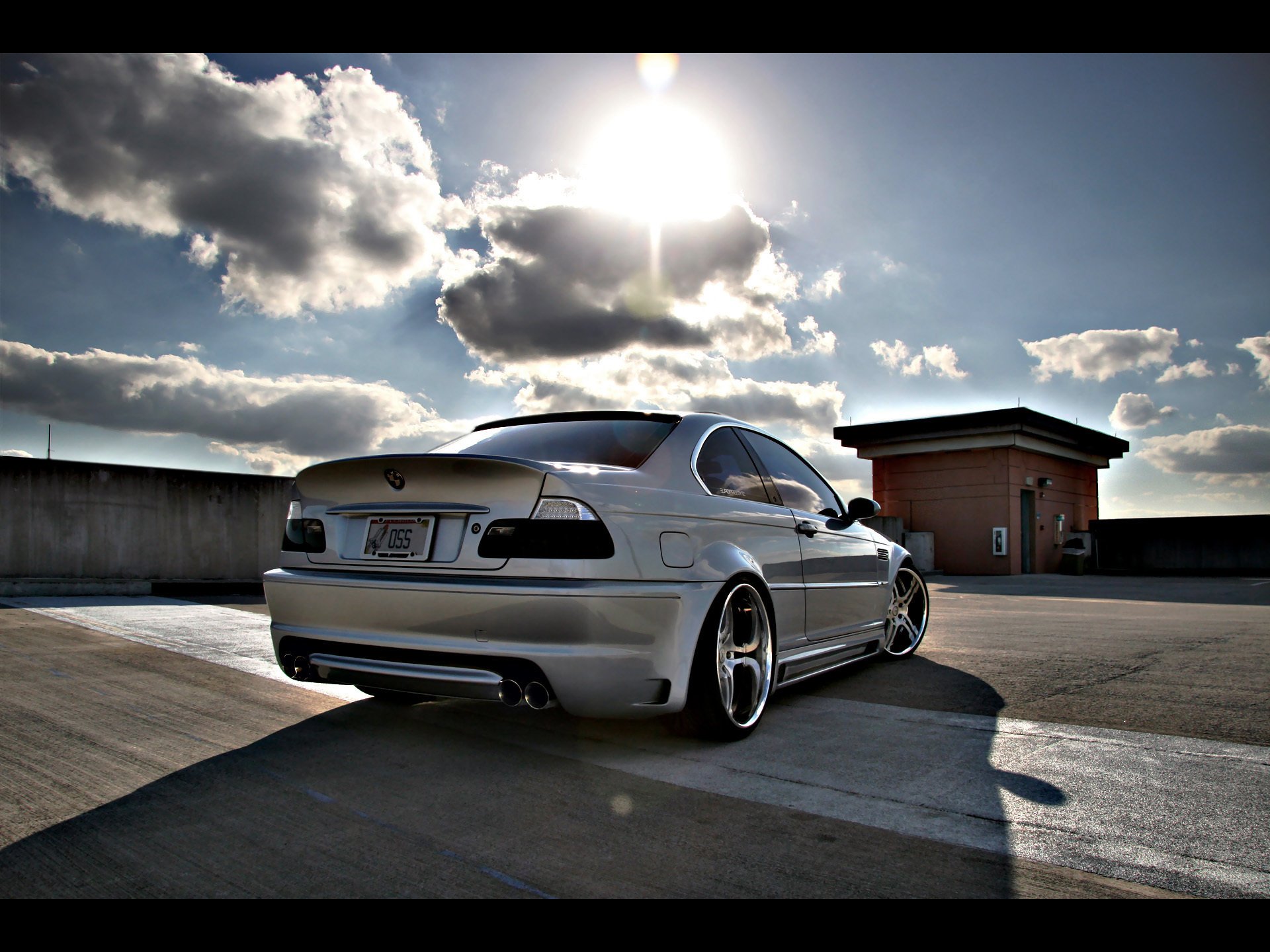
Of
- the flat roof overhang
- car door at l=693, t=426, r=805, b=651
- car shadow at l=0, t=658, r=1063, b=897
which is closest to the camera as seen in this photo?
car shadow at l=0, t=658, r=1063, b=897

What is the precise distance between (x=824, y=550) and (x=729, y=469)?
3.17ft

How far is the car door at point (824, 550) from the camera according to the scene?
4.33 m

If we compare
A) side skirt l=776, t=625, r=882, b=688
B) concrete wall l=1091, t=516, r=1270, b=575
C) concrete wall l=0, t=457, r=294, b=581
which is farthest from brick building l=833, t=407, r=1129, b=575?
side skirt l=776, t=625, r=882, b=688

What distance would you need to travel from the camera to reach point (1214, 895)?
2.02 meters

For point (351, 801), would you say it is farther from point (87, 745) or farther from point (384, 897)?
point (87, 745)

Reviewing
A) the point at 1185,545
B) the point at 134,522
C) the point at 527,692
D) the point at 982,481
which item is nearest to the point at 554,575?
the point at 527,692

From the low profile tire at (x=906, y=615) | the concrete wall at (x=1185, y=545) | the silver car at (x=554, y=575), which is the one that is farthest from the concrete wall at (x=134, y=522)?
the concrete wall at (x=1185, y=545)

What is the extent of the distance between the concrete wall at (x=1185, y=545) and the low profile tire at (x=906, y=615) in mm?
20374

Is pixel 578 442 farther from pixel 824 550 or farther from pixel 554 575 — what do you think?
pixel 824 550

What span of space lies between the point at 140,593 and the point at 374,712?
28.8ft

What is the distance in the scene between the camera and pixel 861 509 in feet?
16.2

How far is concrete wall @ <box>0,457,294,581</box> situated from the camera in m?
10.6

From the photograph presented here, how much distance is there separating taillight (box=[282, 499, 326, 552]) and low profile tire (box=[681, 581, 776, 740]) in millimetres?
1626

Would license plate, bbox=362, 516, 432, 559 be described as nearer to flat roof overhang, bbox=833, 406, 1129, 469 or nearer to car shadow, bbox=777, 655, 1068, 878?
car shadow, bbox=777, 655, 1068, 878
